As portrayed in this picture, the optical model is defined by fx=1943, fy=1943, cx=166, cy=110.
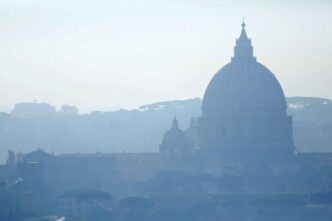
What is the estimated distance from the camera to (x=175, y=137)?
11388cm

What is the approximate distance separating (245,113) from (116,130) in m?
62.2

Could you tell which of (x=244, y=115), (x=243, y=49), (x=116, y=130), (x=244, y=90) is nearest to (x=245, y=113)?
(x=244, y=115)

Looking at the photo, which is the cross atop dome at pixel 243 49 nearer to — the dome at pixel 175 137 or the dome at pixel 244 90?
the dome at pixel 244 90

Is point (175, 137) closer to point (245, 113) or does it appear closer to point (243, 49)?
point (245, 113)

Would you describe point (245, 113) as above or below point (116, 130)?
below

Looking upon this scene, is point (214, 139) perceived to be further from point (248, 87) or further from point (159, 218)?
point (159, 218)

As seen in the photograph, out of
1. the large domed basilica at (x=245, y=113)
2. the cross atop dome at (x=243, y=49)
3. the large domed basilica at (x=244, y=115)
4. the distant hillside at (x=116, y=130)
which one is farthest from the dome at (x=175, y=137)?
the distant hillside at (x=116, y=130)

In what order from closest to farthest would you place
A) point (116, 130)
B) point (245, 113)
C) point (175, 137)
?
point (175, 137) → point (245, 113) → point (116, 130)

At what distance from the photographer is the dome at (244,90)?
385 ft

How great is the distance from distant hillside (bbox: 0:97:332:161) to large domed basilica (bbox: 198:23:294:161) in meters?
28.4

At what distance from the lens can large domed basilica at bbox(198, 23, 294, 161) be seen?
117 meters

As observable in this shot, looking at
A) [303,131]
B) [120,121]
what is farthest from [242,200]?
[120,121]

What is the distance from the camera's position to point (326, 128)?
15888 cm

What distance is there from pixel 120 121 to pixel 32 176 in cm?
8857
